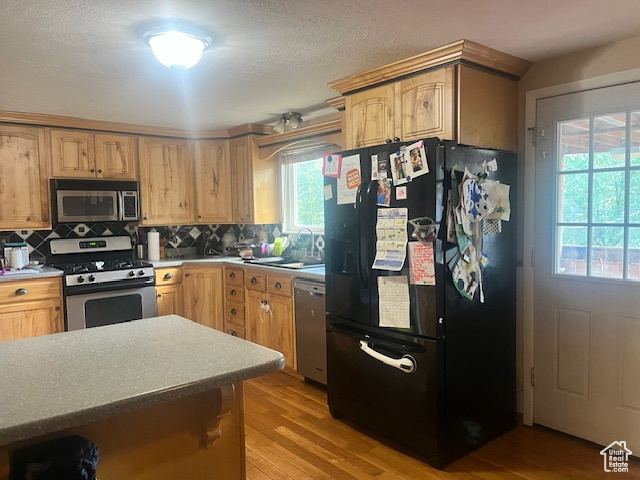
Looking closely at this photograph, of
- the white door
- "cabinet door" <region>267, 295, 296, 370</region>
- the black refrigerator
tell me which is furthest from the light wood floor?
"cabinet door" <region>267, 295, 296, 370</region>

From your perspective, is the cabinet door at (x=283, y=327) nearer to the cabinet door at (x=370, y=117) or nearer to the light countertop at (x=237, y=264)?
the light countertop at (x=237, y=264)

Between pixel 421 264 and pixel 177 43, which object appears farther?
pixel 421 264

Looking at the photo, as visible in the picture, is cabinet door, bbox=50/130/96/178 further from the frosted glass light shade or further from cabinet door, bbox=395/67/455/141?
cabinet door, bbox=395/67/455/141

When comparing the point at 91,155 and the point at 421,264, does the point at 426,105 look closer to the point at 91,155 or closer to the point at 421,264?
the point at 421,264

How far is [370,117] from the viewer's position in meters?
2.84

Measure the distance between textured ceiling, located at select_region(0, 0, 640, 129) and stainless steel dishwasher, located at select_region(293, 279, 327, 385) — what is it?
141 centimetres

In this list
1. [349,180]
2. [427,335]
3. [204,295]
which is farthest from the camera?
[204,295]

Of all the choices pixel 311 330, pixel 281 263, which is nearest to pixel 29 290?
pixel 281 263

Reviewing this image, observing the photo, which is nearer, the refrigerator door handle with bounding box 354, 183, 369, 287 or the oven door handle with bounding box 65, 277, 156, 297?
the refrigerator door handle with bounding box 354, 183, 369, 287

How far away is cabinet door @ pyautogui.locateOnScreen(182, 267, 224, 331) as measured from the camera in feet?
14.5

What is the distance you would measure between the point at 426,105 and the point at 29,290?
3.18m

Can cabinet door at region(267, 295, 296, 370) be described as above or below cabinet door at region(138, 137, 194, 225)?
below

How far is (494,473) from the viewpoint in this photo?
2357 millimetres

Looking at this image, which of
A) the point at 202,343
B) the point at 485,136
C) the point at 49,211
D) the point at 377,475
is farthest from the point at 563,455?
the point at 49,211
